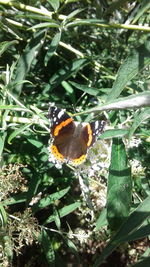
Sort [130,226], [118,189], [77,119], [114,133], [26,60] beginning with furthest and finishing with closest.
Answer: [77,119], [26,60], [114,133], [118,189], [130,226]

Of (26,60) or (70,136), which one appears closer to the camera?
(26,60)

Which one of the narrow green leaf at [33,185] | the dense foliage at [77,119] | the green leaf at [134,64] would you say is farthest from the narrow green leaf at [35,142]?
the green leaf at [134,64]

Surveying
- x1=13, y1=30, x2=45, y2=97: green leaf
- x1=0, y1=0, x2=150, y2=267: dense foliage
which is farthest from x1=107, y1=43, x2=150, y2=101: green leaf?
x1=13, y1=30, x2=45, y2=97: green leaf

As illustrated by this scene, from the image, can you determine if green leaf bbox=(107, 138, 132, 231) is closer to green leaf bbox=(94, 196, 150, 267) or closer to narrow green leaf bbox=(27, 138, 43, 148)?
green leaf bbox=(94, 196, 150, 267)

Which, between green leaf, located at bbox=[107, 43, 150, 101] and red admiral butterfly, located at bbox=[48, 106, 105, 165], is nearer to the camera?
green leaf, located at bbox=[107, 43, 150, 101]

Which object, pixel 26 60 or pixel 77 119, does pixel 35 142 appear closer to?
pixel 77 119

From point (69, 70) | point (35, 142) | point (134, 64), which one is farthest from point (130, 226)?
point (69, 70)

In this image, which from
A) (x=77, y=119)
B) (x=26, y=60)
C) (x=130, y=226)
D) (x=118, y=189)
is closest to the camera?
(x=130, y=226)

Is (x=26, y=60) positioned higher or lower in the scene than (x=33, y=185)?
higher
